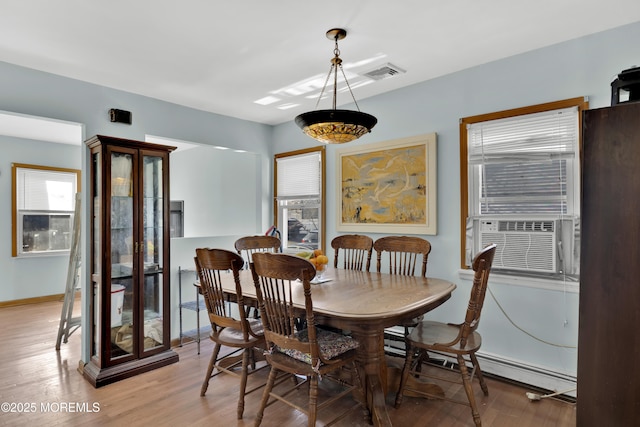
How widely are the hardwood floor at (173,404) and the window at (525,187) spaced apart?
97 centimetres

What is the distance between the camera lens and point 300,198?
4.52 metres

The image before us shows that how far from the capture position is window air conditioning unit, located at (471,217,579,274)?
2.62 metres

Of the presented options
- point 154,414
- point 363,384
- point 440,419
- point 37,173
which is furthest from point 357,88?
point 37,173

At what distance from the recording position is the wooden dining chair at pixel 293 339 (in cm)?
191

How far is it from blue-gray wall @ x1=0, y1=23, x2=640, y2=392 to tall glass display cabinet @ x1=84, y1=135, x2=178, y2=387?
395 mm

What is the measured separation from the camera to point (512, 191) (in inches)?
113

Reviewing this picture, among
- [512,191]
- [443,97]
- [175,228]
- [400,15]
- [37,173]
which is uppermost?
[400,15]

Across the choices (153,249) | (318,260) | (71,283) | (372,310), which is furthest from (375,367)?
(71,283)

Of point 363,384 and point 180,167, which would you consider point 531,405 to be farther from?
point 180,167

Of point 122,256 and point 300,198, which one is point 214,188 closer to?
point 300,198

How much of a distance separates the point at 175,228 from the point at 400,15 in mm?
3595

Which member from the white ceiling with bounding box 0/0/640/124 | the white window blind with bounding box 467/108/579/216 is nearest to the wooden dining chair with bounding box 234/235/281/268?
the white ceiling with bounding box 0/0/640/124

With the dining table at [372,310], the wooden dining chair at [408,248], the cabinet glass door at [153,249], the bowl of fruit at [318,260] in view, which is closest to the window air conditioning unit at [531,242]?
the wooden dining chair at [408,248]

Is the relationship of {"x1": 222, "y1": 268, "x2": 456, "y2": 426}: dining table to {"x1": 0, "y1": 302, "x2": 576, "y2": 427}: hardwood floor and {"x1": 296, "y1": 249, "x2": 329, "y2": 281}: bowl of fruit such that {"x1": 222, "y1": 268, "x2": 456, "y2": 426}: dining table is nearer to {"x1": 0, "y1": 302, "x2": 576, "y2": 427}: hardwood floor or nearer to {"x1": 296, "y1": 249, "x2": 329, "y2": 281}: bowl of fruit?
{"x1": 296, "y1": 249, "x2": 329, "y2": 281}: bowl of fruit
